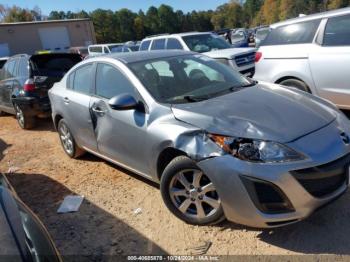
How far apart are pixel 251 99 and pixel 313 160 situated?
0.99m

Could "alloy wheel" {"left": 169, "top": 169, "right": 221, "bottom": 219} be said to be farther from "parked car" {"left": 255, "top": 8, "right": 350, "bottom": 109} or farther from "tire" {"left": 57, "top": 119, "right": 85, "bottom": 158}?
"parked car" {"left": 255, "top": 8, "right": 350, "bottom": 109}

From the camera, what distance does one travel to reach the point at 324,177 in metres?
2.71

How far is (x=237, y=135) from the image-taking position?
112 inches

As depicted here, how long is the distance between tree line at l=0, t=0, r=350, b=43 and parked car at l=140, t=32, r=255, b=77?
4264cm

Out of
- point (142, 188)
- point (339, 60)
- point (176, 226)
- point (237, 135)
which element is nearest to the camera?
point (237, 135)

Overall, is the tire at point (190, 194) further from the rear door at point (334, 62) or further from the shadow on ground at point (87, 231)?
the rear door at point (334, 62)

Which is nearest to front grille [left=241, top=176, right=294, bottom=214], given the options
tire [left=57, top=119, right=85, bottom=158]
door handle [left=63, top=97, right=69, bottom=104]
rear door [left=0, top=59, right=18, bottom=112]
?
door handle [left=63, top=97, right=69, bottom=104]

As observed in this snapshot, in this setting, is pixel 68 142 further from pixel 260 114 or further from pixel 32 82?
pixel 260 114

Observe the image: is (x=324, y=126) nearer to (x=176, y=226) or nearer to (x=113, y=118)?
(x=176, y=226)

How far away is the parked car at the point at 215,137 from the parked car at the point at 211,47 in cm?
440

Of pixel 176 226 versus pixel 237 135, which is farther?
pixel 176 226

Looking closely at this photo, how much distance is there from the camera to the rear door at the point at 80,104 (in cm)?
452

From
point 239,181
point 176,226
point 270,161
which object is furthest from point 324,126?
point 176,226

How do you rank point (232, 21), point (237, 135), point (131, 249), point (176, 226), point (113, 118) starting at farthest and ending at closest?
point (232, 21), point (113, 118), point (176, 226), point (131, 249), point (237, 135)
